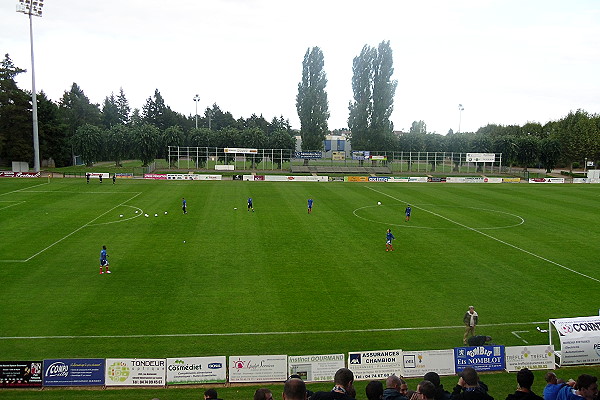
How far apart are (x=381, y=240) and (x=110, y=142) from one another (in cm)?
7395

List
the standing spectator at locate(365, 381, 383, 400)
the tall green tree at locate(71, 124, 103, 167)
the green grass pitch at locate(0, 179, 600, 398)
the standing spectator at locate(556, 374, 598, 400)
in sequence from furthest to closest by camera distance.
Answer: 1. the tall green tree at locate(71, 124, 103, 167)
2. the green grass pitch at locate(0, 179, 600, 398)
3. the standing spectator at locate(556, 374, 598, 400)
4. the standing spectator at locate(365, 381, 383, 400)

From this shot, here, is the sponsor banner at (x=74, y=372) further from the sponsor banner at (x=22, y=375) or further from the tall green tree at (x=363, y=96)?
the tall green tree at (x=363, y=96)

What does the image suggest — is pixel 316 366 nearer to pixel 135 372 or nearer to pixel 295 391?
pixel 135 372

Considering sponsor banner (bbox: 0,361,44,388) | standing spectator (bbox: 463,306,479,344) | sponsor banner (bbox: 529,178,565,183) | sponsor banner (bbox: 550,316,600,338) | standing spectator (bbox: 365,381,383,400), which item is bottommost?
sponsor banner (bbox: 0,361,44,388)

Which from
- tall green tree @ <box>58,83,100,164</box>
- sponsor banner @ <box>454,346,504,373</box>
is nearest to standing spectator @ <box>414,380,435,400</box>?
sponsor banner @ <box>454,346,504,373</box>

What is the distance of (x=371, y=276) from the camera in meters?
26.8

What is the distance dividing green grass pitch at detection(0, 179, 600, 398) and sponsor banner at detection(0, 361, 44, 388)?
8.15 ft

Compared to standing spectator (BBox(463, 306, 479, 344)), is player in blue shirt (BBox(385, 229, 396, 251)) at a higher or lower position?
higher

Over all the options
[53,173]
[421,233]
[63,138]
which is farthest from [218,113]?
[421,233]

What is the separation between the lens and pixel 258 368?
1506 centimetres

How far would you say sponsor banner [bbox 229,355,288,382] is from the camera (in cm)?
1496

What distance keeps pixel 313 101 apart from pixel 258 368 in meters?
87.5

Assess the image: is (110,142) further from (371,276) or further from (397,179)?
(371,276)

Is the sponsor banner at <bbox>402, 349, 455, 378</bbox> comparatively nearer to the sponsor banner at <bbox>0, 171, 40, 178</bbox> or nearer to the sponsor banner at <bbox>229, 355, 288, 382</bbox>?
the sponsor banner at <bbox>229, 355, 288, 382</bbox>
